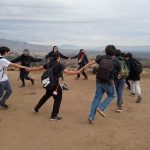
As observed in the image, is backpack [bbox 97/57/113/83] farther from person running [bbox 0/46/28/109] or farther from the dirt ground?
person running [bbox 0/46/28/109]

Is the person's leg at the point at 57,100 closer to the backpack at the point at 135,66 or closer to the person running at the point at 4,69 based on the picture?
the person running at the point at 4,69

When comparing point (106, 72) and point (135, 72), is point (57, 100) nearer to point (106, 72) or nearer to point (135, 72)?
point (106, 72)

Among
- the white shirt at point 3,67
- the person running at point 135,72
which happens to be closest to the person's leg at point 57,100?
the white shirt at point 3,67

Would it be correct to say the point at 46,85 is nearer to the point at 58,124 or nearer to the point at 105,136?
the point at 58,124

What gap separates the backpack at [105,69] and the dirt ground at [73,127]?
1.20 metres

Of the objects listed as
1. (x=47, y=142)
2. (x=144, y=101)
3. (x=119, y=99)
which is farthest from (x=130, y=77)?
(x=47, y=142)

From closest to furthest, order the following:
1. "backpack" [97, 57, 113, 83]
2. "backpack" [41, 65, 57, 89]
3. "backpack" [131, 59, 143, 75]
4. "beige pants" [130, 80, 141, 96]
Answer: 1. "backpack" [97, 57, 113, 83]
2. "backpack" [41, 65, 57, 89]
3. "backpack" [131, 59, 143, 75]
4. "beige pants" [130, 80, 141, 96]

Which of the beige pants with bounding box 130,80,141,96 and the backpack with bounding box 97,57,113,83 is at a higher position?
the backpack with bounding box 97,57,113,83

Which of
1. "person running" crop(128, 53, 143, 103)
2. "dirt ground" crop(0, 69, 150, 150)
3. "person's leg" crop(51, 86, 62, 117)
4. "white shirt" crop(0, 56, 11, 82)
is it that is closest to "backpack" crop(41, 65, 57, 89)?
"person's leg" crop(51, 86, 62, 117)

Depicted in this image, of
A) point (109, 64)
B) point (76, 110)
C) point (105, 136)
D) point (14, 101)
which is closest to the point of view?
point (105, 136)

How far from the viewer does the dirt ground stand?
7941 mm

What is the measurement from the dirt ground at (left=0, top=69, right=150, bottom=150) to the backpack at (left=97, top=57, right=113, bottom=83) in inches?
47.2

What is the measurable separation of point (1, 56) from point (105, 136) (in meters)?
3.74

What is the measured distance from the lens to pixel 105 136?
28.0ft
